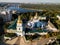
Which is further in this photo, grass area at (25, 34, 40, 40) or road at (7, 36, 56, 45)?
grass area at (25, 34, 40, 40)

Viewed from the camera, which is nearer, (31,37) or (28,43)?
(28,43)

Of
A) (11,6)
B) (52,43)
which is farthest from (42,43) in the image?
(11,6)

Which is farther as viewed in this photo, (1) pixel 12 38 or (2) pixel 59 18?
(2) pixel 59 18

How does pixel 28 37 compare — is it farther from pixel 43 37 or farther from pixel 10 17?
pixel 10 17

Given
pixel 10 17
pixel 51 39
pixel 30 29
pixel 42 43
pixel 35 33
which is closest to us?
pixel 42 43

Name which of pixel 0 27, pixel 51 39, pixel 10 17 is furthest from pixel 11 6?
pixel 51 39

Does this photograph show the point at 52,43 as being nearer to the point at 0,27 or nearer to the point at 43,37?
the point at 43,37

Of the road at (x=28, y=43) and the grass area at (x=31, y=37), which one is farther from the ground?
the road at (x=28, y=43)

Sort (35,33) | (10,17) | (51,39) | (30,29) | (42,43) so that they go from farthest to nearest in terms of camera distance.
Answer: (10,17)
(30,29)
(35,33)
(51,39)
(42,43)

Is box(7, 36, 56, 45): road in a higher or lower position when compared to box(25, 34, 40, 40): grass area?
higher

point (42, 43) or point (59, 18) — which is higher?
point (42, 43)

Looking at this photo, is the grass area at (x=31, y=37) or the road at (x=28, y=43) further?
the grass area at (x=31, y=37)
